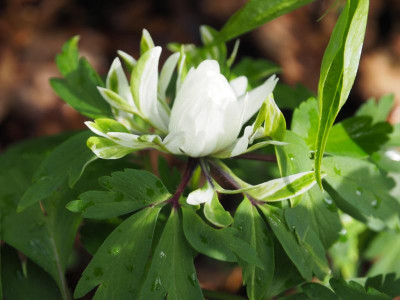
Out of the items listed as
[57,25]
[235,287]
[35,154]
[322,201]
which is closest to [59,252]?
[35,154]

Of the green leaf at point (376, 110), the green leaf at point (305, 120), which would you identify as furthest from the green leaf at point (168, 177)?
the green leaf at point (376, 110)

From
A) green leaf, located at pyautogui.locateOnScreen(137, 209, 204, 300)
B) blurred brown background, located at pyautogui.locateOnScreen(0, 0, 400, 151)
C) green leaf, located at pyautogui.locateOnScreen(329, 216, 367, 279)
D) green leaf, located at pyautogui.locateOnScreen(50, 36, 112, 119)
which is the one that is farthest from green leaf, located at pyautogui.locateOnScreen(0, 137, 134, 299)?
blurred brown background, located at pyautogui.locateOnScreen(0, 0, 400, 151)

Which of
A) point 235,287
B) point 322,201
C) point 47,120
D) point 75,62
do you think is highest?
point 75,62

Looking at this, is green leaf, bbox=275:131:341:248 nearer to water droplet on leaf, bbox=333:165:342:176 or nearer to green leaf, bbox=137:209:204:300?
water droplet on leaf, bbox=333:165:342:176

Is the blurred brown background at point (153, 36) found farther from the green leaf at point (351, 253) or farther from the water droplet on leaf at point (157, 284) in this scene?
the water droplet on leaf at point (157, 284)

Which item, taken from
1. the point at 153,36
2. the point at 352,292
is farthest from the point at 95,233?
the point at 153,36

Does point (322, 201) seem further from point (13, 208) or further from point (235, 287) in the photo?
point (235, 287)
